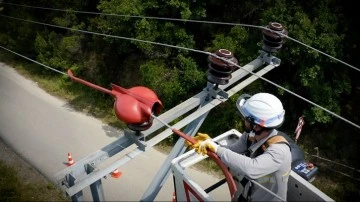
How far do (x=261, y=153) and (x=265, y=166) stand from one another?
0.33 m

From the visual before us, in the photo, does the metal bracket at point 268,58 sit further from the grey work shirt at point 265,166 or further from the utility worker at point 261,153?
the grey work shirt at point 265,166

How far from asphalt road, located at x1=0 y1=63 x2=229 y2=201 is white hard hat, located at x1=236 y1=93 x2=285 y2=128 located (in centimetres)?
441

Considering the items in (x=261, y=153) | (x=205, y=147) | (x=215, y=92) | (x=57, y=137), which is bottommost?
(x=57, y=137)

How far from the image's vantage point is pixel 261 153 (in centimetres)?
362

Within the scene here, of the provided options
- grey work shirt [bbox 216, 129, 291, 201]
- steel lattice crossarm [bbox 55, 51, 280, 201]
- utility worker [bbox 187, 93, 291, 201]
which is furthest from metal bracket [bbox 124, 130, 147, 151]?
grey work shirt [bbox 216, 129, 291, 201]

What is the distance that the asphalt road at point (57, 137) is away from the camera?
844 cm

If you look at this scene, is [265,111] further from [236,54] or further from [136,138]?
[236,54]

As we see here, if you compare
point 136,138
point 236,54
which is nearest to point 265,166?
point 136,138

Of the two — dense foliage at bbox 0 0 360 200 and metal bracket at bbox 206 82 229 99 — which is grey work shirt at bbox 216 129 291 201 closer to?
metal bracket at bbox 206 82 229 99

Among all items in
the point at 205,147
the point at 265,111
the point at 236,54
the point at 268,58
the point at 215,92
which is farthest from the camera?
the point at 236,54

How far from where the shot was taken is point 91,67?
13172mm

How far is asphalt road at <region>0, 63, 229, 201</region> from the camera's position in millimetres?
8438

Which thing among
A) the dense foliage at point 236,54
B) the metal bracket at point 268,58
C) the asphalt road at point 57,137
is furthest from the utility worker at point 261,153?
the dense foliage at point 236,54

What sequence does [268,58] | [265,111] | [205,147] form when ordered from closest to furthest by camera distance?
[205,147]
[265,111]
[268,58]
